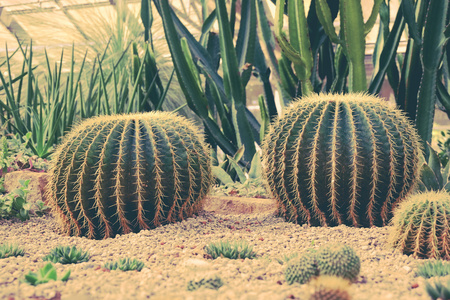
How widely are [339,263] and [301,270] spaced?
0.40 ft

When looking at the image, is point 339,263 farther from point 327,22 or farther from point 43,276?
point 327,22

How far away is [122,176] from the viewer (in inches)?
89.4

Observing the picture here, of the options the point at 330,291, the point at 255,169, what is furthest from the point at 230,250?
the point at 255,169

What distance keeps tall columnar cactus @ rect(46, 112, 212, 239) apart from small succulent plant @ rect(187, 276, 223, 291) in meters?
0.98

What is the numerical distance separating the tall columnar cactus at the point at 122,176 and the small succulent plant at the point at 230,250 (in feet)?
1.84

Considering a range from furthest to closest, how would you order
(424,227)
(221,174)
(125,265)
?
(221,174), (424,227), (125,265)

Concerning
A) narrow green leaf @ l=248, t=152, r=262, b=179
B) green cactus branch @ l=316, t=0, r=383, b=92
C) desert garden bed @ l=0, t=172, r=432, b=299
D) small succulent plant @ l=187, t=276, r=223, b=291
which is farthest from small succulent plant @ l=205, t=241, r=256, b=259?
green cactus branch @ l=316, t=0, r=383, b=92

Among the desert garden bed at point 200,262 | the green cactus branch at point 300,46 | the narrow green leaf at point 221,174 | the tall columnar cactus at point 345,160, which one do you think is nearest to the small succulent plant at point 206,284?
the desert garden bed at point 200,262

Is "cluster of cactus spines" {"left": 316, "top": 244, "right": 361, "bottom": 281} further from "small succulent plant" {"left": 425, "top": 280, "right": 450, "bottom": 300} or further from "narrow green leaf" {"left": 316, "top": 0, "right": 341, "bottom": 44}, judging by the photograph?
"narrow green leaf" {"left": 316, "top": 0, "right": 341, "bottom": 44}

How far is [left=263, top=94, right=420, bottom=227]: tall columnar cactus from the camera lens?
7.54 ft

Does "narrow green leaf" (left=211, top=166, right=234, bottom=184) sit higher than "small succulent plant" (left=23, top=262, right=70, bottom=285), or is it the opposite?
"small succulent plant" (left=23, top=262, right=70, bottom=285)

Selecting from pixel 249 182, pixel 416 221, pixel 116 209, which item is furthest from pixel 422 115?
pixel 116 209

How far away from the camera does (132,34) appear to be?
6238mm

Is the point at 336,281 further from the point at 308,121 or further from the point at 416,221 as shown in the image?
the point at 308,121
